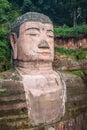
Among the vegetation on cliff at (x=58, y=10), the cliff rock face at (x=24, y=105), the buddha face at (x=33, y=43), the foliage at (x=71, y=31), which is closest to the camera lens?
the cliff rock face at (x=24, y=105)

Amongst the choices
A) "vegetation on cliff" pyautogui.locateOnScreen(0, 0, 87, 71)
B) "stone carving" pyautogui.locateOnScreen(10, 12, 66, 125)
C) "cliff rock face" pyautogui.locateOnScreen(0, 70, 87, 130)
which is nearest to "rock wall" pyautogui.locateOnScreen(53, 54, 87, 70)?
"cliff rock face" pyautogui.locateOnScreen(0, 70, 87, 130)

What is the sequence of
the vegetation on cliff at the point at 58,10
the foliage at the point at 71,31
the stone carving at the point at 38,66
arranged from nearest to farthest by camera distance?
the stone carving at the point at 38,66 → the foliage at the point at 71,31 → the vegetation on cliff at the point at 58,10

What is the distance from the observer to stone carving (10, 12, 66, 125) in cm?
932

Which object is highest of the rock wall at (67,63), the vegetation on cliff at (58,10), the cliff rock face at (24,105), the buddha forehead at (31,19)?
the vegetation on cliff at (58,10)

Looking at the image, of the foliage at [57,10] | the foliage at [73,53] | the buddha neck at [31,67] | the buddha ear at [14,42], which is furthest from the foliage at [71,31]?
the foliage at [57,10]

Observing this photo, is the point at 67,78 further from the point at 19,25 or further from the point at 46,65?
the point at 19,25

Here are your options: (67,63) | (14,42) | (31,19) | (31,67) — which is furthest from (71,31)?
(31,67)

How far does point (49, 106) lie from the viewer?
941cm

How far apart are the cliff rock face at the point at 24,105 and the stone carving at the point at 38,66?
0.22 metres

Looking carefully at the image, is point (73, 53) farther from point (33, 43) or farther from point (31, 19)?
point (31, 19)

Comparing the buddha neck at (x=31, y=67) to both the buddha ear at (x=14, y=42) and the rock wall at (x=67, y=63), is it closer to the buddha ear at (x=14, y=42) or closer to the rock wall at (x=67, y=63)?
the buddha ear at (x=14, y=42)

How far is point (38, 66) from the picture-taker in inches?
391

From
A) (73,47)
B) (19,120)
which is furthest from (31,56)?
(73,47)

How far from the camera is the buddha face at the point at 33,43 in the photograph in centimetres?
980
